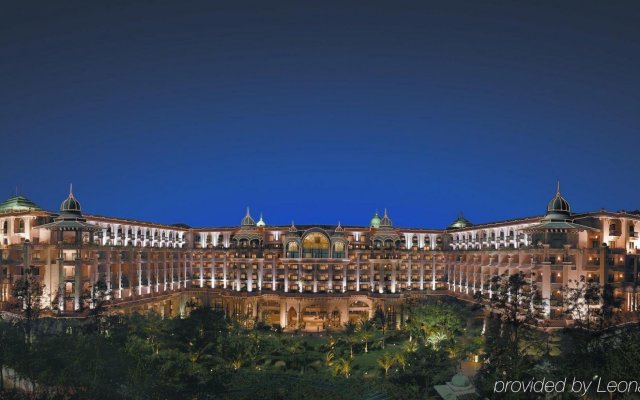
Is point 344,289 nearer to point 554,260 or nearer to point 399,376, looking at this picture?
point 554,260

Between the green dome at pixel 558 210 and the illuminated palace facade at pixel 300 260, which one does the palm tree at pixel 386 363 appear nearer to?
the illuminated palace facade at pixel 300 260

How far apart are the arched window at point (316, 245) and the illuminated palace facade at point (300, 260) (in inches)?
7.7

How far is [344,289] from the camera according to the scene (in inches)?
4176

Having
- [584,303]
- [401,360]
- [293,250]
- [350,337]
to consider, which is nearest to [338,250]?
[293,250]

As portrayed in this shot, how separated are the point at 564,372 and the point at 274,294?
67102mm

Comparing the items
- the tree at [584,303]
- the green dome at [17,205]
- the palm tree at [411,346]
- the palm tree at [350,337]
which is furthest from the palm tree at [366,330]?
the green dome at [17,205]

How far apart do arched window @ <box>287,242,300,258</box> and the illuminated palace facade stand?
0.39 m

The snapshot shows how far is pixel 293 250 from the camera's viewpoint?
106 metres

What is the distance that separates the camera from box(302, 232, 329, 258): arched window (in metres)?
106

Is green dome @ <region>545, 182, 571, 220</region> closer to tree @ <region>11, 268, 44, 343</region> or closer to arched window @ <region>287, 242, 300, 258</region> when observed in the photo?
arched window @ <region>287, 242, 300, 258</region>

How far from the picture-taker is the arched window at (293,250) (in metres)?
106

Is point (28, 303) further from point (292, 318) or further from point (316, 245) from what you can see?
point (316, 245)

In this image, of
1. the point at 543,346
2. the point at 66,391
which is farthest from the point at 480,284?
the point at 66,391

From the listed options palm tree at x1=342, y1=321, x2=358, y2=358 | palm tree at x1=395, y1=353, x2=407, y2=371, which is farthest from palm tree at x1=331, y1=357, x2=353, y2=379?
palm tree at x1=342, y1=321, x2=358, y2=358
